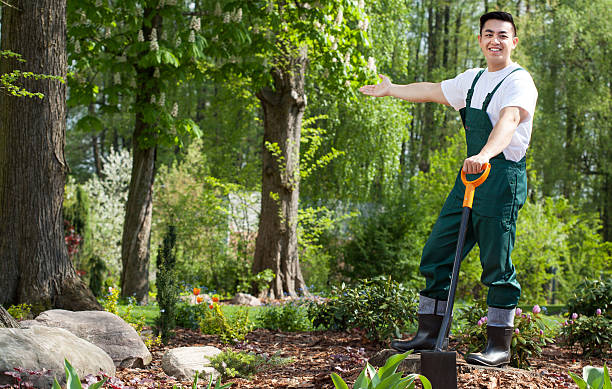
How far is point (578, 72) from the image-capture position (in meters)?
16.6

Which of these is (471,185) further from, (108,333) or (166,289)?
(166,289)

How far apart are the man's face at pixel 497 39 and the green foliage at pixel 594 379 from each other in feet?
5.51

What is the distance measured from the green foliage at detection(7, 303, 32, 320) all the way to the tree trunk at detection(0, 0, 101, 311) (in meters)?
0.15

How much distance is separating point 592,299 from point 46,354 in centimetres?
421

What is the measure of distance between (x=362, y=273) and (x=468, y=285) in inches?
94.9

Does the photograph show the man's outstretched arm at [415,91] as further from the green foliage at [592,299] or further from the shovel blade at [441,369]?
the green foliage at [592,299]

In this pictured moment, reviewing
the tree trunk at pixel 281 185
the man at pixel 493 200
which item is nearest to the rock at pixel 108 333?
the man at pixel 493 200

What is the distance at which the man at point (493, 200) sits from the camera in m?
3.08

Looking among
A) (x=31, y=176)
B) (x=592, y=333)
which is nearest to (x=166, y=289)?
(x=31, y=176)

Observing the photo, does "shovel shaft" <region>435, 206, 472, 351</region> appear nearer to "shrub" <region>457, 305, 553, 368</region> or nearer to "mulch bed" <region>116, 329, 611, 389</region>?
"mulch bed" <region>116, 329, 611, 389</region>

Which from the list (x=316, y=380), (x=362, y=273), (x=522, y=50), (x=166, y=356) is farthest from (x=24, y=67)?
(x=522, y=50)

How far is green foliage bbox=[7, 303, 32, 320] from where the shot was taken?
15.6ft

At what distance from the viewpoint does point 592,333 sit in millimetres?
4570

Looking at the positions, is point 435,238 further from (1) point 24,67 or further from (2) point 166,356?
(1) point 24,67
